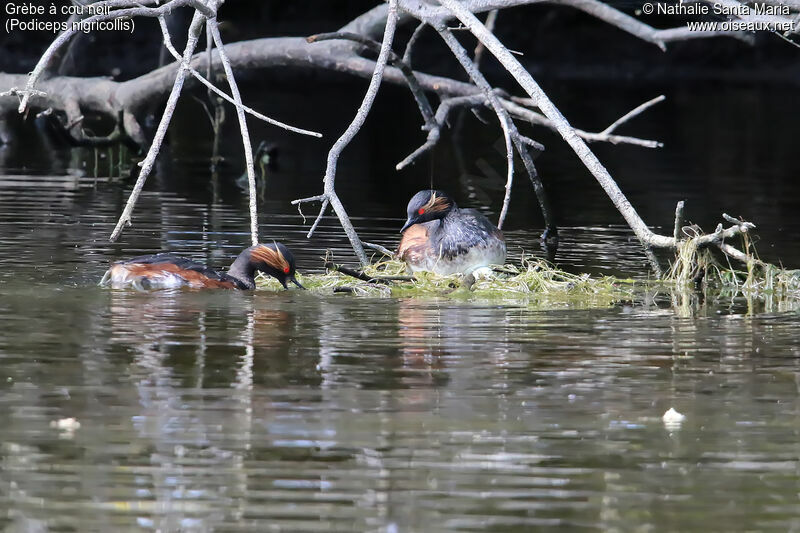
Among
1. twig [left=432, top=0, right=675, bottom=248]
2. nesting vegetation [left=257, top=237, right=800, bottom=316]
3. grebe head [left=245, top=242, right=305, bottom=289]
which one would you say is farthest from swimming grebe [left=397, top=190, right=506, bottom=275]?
grebe head [left=245, top=242, right=305, bottom=289]

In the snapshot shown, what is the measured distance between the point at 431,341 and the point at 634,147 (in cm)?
1640

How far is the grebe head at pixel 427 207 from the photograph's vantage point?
10000mm

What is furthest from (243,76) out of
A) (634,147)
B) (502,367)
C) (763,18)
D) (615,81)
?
(502,367)

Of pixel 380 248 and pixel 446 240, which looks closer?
pixel 446 240

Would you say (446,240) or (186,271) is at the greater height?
(446,240)

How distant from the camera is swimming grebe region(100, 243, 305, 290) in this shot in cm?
876

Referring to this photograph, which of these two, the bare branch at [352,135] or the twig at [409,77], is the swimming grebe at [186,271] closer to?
the bare branch at [352,135]

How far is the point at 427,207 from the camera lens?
10.1 m

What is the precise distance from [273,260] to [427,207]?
5.29 feet

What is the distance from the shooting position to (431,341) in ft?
23.8

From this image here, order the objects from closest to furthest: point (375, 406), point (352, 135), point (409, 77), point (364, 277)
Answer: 1. point (375, 406)
2. point (364, 277)
3. point (352, 135)
4. point (409, 77)

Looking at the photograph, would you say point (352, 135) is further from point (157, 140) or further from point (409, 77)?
point (409, 77)

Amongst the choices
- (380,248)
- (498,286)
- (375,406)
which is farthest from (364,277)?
(375,406)

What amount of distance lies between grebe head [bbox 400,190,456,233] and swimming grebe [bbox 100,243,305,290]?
1330 millimetres
